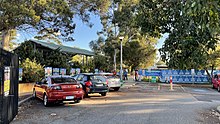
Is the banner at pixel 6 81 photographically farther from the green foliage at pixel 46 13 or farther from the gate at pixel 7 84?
the green foliage at pixel 46 13

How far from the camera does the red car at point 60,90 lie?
12.2 meters

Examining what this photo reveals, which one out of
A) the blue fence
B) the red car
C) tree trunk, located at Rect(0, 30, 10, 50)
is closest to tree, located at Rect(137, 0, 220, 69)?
the red car

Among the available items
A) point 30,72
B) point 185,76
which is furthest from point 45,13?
point 185,76

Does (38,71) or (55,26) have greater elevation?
(55,26)

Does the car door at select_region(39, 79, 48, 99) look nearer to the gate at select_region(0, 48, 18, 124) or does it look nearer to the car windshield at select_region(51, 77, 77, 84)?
the car windshield at select_region(51, 77, 77, 84)

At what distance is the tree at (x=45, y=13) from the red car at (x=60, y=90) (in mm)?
5605

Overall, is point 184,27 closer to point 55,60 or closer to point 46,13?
point 46,13

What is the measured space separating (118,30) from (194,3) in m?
43.0

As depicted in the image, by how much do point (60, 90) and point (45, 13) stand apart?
8560 millimetres

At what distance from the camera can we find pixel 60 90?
40.2ft

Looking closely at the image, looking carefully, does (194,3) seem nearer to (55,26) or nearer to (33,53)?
(55,26)

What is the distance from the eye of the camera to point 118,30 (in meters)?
46.5

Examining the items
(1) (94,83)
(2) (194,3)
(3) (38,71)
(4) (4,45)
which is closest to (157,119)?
(2) (194,3)

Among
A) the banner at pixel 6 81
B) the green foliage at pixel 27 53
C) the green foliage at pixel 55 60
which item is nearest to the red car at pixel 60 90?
the banner at pixel 6 81
